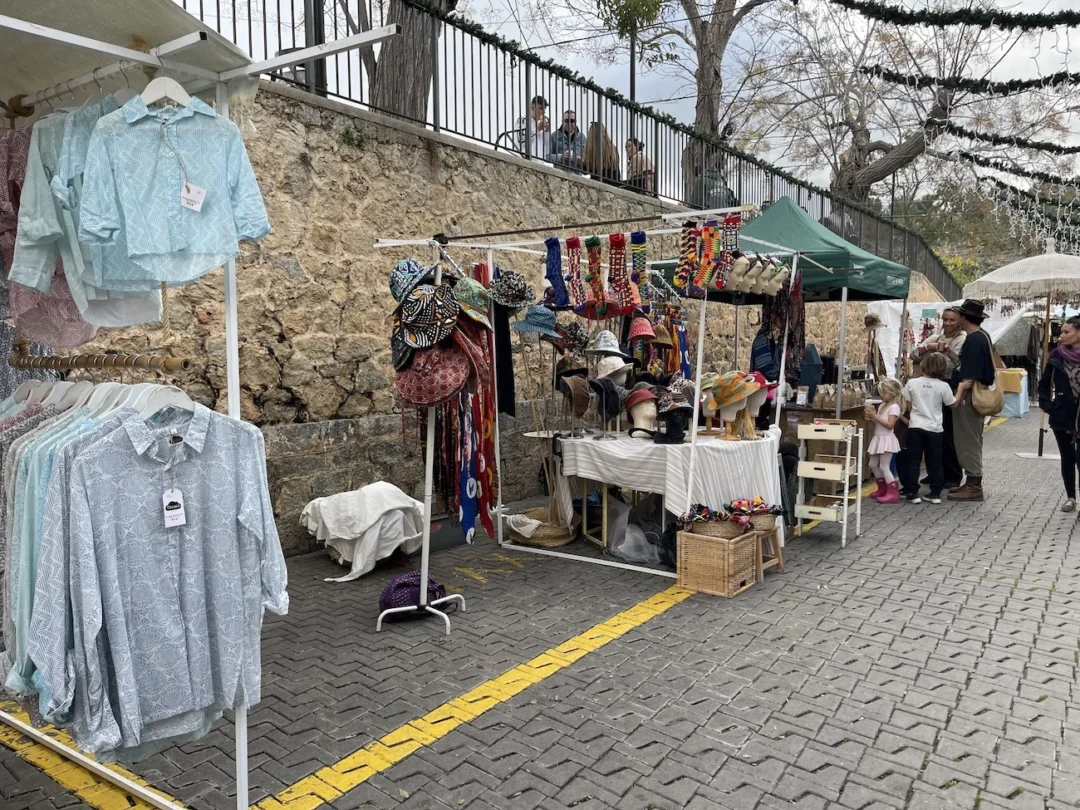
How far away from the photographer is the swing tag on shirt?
86.1 inches

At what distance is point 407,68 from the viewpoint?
6.81 meters

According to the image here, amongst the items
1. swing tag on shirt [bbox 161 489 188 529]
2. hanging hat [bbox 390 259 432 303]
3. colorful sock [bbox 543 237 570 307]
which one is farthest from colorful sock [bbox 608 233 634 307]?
swing tag on shirt [bbox 161 489 188 529]

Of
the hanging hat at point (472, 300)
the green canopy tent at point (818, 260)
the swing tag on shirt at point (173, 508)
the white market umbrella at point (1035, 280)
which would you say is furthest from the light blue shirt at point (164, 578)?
the white market umbrella at point (1035, 280)

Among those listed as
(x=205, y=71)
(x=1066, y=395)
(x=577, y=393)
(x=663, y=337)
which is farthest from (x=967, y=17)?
(x=205, y=71)

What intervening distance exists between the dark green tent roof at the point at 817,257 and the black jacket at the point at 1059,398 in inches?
66.0

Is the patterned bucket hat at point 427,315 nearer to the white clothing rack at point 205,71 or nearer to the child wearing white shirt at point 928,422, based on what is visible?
the white clothing rack at point 205,71

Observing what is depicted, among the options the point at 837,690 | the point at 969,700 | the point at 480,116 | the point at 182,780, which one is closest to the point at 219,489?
the point at 182,780

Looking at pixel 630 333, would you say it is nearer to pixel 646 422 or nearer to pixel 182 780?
pixel 646 422

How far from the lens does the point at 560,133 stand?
8.85 metres

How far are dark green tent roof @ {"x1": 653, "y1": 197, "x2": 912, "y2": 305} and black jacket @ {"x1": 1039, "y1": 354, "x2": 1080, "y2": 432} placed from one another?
5.50ft

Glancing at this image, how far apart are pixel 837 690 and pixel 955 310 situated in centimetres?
559

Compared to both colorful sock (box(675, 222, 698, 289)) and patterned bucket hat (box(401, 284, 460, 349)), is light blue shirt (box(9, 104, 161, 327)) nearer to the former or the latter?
patterned bucket hat (box(401, 284, 460, 349))

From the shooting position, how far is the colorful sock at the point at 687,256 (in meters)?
4.64

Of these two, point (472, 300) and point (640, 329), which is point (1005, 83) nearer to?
point (640, 329)
